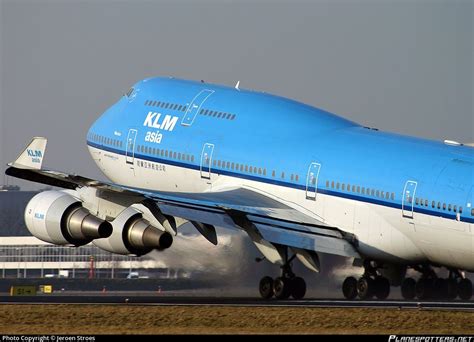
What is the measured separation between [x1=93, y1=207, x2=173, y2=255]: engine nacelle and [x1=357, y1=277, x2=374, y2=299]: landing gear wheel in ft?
22.6

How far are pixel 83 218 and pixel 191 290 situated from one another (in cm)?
1578

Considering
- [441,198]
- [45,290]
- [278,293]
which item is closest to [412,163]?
[441,198]

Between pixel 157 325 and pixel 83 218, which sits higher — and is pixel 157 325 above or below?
below

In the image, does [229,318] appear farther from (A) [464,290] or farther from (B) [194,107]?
(B) [194,107]

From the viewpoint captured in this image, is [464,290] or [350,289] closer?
[350,289]

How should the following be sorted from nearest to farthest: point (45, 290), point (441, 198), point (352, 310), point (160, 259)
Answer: point (352, 310)
point (441, 198)
point (160, 259)
point (45, 290)

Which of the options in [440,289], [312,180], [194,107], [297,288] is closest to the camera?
[297,288]

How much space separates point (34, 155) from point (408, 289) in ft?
47.9

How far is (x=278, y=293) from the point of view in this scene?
55.1m

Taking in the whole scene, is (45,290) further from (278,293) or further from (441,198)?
(441,198)

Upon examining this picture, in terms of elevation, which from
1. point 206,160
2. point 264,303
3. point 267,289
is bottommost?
point 264,303

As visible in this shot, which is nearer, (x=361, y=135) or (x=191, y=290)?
(x=361, y=135)

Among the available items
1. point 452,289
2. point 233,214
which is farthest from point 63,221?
point 452,289

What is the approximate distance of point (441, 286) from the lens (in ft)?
186
